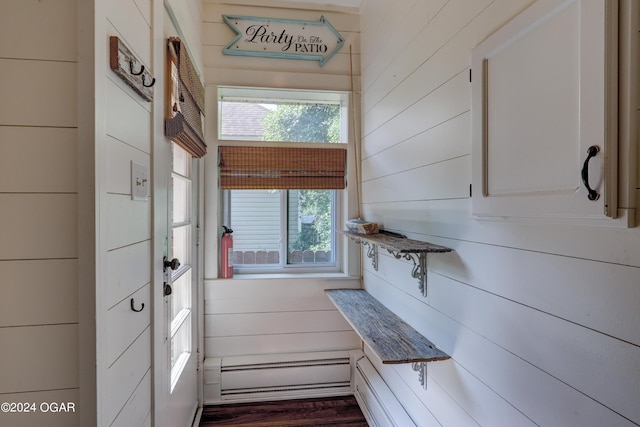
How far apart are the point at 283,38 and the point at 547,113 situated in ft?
6.25

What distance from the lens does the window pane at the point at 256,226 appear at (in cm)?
231

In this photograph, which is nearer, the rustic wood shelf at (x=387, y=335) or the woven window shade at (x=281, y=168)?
the rustic wood shelf at (x=387, y=335)

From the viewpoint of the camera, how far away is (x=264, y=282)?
217 cm

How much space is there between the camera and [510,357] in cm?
88

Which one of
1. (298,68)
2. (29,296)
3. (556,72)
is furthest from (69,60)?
(298,68)

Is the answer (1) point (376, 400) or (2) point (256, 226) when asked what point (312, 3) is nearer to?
(2) point (256, 226)

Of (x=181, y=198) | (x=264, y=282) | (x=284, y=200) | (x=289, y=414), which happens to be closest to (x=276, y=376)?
(x=289, y=414)

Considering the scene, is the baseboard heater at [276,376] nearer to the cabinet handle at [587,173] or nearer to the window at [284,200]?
the window at [284,200]

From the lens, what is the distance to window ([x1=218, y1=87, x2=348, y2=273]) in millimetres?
2283

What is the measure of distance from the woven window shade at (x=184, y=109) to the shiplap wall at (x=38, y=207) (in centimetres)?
57

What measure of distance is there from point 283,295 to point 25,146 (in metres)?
1.72

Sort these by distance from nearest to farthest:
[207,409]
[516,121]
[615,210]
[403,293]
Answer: [615,210] → [516,121] → [403,293] → [207,409]

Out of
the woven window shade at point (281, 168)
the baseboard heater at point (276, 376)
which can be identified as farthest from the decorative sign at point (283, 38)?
the baseboard heater at point (276, 376)

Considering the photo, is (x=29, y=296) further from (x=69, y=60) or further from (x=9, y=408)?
(x=69, y=60)
